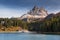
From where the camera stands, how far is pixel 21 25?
124750 millimetres

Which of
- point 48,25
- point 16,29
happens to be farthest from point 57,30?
point 16,29

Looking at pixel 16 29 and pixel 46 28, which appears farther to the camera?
pixel 16 29

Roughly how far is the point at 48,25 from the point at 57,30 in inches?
315

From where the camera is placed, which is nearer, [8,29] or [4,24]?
[8,29]

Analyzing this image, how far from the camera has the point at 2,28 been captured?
117188 millimetres

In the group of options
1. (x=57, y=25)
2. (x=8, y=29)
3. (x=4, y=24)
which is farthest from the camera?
(x=4, y=24)

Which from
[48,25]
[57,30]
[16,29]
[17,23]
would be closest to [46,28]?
[48,25]

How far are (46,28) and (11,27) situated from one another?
36715 millimetres

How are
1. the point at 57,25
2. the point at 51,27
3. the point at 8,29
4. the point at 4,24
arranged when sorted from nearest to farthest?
the point at 57,25
the point at 51,27
the point at 8,29
the point at 4,24

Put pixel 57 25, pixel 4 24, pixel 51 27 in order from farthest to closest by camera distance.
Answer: pixel 4 24 → pixel 51 27 → pixel 57 25

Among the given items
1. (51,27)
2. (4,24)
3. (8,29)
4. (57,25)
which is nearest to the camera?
(57,25)

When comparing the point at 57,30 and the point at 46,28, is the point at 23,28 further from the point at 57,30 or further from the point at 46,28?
the point at 57,30

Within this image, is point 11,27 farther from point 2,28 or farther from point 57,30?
point 57,30

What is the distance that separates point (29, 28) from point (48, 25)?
35542 mm
